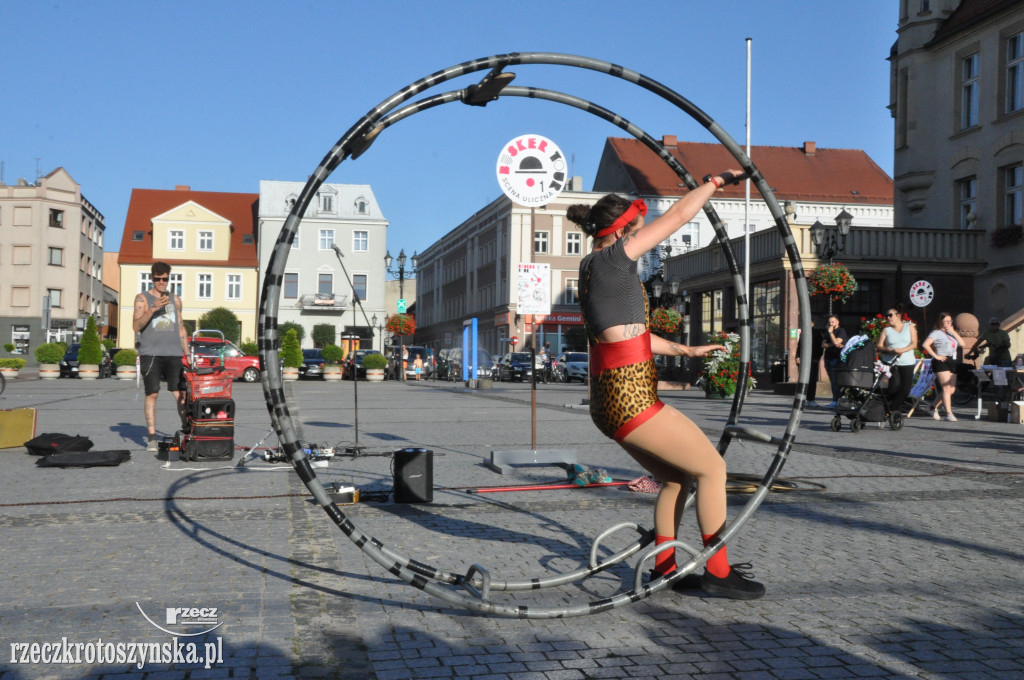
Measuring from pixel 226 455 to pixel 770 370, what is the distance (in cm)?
2496

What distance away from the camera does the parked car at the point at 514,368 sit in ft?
158

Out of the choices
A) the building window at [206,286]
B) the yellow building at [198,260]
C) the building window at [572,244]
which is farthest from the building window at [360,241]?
the building window at [572,244]

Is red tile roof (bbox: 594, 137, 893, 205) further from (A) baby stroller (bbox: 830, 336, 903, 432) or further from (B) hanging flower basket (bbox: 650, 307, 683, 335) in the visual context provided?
(A) baby stroller (bbox: 830, 336, 903, 432)

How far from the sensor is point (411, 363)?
1976 inches

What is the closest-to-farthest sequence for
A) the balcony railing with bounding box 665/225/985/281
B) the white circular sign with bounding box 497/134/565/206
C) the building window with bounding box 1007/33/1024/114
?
the white circular sign with bounding box 497/134/565/206 → the building window with bounding box 1007/33/1024/114 → the balcony railing with bounding box 665/225/985/281

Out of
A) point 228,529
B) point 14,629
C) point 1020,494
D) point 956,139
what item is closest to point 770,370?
point 956,139

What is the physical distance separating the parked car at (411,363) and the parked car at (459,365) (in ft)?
2.03

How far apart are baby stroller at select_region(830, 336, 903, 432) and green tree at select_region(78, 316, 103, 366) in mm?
34274

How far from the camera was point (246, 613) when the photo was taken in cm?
440

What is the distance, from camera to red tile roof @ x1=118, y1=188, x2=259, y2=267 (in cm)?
7744

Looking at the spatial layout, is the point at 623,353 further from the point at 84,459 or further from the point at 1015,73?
the point at 1015,73

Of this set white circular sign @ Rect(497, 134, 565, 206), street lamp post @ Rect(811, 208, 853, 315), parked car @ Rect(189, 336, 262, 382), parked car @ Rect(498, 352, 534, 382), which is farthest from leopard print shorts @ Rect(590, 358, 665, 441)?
parked car @ Rect(498, 352, 534, 382)

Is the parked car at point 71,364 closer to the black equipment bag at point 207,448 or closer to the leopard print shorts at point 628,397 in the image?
the black equipment bag at point 207,448

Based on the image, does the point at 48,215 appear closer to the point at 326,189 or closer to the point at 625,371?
the point at 326,189
